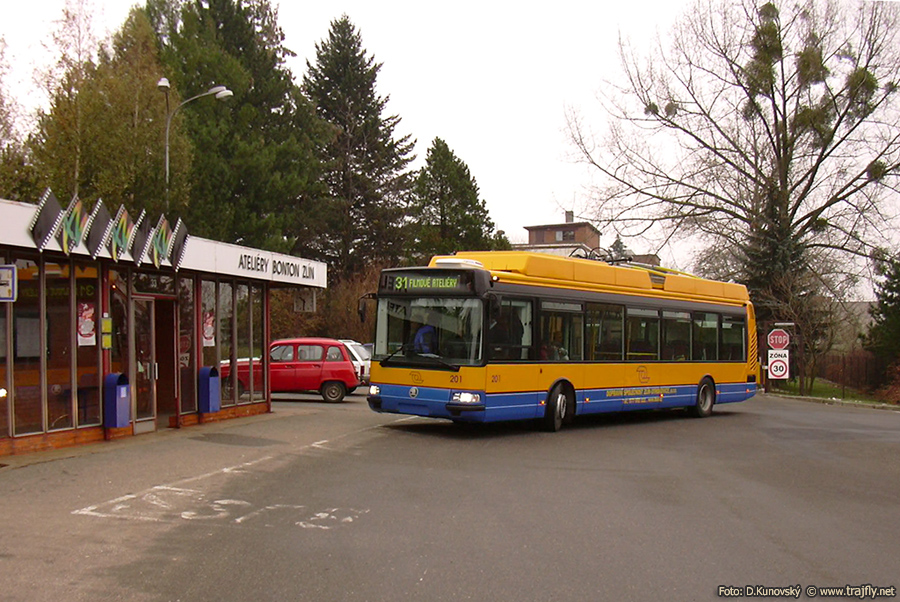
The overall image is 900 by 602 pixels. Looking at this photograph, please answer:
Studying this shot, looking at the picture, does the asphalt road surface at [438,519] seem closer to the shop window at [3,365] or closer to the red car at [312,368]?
the shop window at [3,365]

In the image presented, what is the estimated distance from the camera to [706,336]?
19594mm

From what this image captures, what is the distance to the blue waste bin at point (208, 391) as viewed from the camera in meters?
15.6

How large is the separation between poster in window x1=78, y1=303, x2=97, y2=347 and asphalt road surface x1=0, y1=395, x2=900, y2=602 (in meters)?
1.59

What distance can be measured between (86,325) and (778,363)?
983 inches

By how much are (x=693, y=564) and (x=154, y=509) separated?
194 inches

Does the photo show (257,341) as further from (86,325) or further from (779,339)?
(779,339)

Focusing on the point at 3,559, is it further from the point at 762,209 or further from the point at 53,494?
the point at 762,209

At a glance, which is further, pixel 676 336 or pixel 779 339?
pixel 779 339

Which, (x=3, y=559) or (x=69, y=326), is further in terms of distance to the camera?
(x=69, y=326)

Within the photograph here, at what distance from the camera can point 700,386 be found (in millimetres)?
19469

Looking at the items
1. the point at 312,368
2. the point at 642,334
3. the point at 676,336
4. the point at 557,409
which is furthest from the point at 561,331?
the point at 312,368

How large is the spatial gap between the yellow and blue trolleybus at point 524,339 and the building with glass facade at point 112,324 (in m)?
3.49

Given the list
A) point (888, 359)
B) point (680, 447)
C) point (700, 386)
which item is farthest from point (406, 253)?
point (680, 447)

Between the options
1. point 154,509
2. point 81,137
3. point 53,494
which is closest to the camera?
point 154,509
